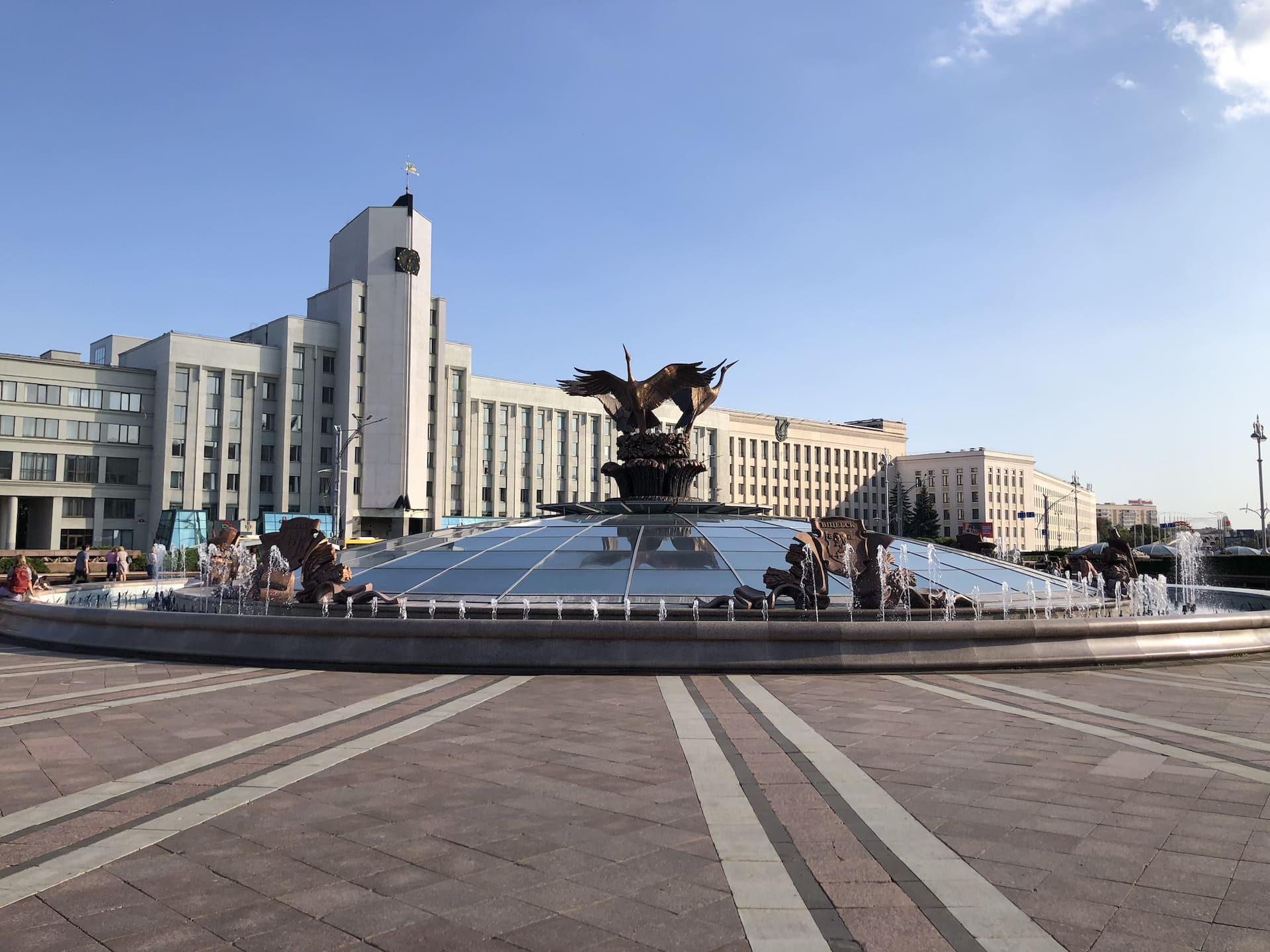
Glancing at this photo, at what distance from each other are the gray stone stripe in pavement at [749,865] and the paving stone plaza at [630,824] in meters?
0.02

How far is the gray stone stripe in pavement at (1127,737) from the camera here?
5711mm

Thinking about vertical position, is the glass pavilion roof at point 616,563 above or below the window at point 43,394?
below

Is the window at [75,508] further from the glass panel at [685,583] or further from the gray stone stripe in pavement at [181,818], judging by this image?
the gray stone stripe in pavement at [181,818]

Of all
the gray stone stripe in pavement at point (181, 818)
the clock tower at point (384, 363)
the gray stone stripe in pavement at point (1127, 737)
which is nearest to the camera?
the gray stone stripe in pavement at point (181, 818)

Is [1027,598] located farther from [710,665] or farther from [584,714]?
[584,714]

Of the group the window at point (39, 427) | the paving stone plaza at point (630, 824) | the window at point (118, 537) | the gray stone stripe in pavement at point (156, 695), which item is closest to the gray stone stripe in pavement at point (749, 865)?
the paving stone plaza at point (630, 824)

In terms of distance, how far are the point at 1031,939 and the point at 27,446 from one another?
5708 centimetres

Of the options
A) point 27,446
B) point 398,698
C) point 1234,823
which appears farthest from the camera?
point 27,446

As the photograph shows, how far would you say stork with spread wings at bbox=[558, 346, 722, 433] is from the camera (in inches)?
891

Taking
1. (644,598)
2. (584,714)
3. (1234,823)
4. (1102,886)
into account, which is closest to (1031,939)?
(1102,886)

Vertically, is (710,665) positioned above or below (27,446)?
below

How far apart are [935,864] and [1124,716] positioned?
467 cm

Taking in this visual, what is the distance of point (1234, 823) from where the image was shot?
458cm

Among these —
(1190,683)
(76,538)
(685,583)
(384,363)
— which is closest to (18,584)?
(685,583)
